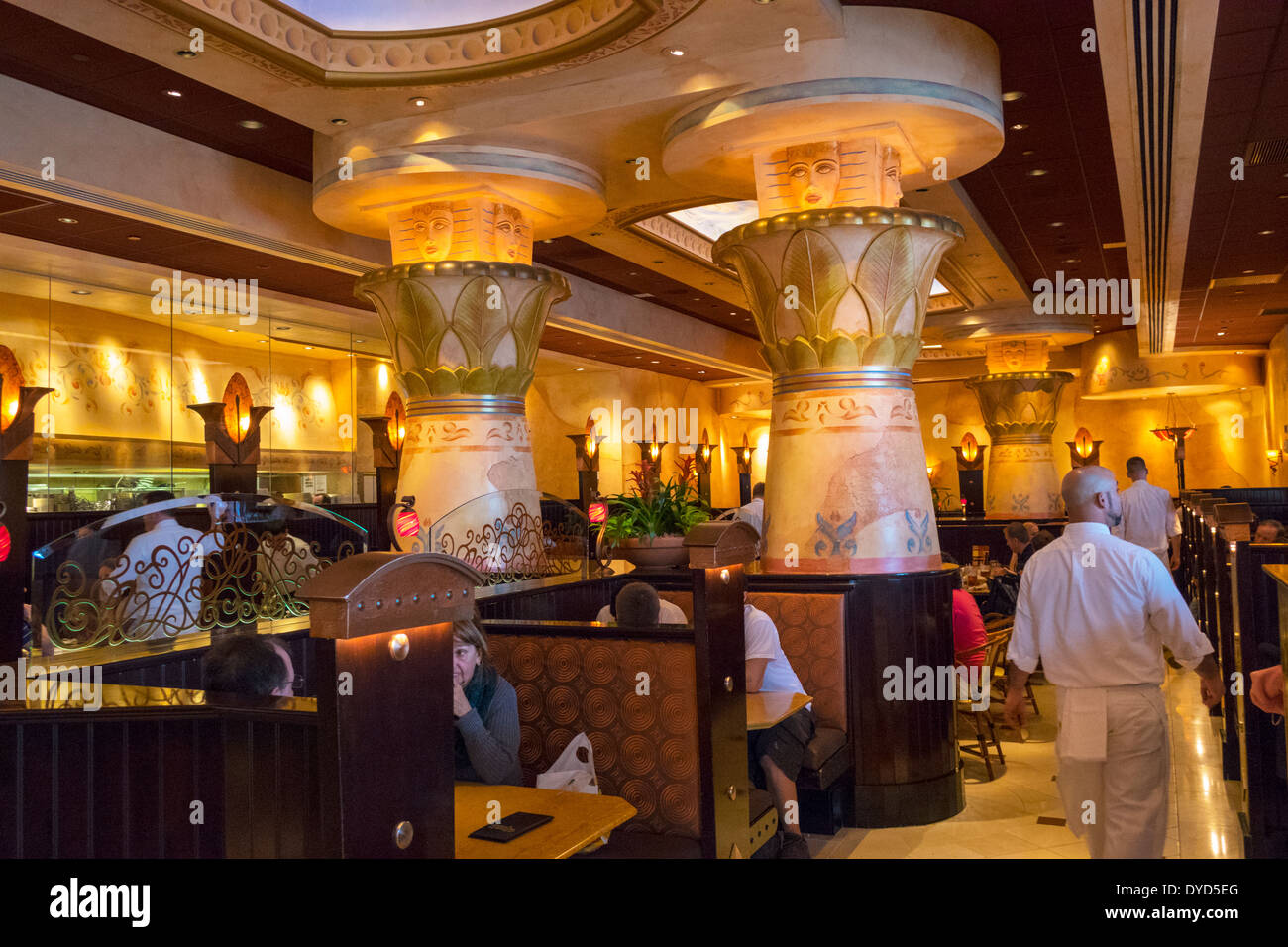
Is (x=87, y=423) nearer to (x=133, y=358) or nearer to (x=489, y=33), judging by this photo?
(x=133, y=358)

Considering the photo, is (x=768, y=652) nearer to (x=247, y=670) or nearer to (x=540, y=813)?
(x=540, y=813)

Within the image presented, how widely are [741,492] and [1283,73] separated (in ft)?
55.0

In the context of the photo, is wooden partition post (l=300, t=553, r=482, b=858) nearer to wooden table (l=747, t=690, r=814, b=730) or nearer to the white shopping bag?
the white shopping bag

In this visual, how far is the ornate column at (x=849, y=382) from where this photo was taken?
5770mm

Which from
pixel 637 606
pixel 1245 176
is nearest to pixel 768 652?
pixel 637 606

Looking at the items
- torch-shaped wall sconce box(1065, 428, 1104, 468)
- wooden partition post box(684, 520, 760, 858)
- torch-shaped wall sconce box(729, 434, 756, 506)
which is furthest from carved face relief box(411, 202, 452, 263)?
torch-shaped wall sconce box(1065, 428, 1104, 468)

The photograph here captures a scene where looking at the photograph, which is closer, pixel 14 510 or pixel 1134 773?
pixel 1134 773

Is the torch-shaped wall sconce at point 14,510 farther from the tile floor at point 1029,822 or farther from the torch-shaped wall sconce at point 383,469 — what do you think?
the torch-shaped wall sconce at point 383,469

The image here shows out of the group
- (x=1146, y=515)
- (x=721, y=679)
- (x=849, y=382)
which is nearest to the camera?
(x=721, y=679)

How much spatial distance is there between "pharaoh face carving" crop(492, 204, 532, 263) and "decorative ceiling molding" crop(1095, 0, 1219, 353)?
149 inches

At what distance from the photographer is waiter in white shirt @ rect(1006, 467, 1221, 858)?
334 centimetres

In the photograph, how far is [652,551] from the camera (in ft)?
17.1

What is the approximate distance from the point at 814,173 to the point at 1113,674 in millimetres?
3557

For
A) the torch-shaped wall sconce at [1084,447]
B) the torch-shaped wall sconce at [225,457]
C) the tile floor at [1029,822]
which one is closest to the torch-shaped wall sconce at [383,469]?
the torch-shaped wall sconce at [225,457]
